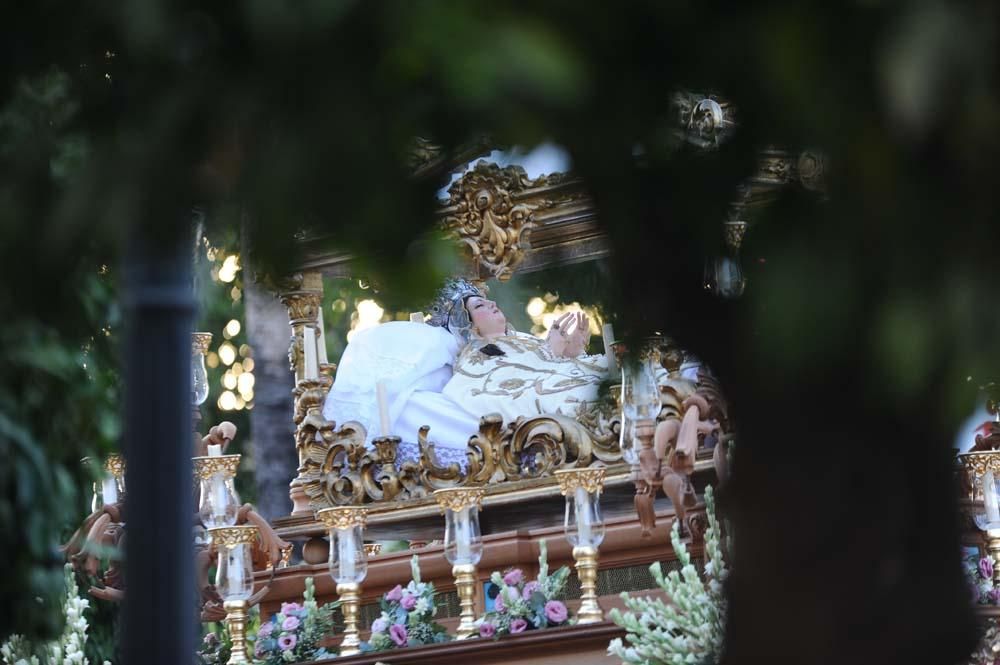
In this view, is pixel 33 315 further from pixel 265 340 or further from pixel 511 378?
pixel 265 340

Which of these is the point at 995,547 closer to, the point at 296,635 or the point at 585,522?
the point at 585,522

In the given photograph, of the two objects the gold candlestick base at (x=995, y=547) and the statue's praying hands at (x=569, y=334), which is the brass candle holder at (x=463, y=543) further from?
the gold candlestick base at (x=995, y=547)

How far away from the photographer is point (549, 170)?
880cm

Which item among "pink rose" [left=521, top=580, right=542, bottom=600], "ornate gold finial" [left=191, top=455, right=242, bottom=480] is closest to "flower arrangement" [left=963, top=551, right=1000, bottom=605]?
"pink rose" [left=521, top=580, right=542, bottom=600]

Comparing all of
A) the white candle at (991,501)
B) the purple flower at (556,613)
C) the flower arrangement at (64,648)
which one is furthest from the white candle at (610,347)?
the flower arrangement at (64,648)

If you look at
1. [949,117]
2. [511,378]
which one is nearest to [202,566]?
[511,378]

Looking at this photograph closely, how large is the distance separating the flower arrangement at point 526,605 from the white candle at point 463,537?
0.16m

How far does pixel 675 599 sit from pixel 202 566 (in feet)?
8.37

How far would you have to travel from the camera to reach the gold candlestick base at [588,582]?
7484mm

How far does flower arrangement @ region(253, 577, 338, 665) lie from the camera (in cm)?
820

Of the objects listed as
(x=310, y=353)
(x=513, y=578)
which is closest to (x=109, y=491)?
(x=310, y=353)

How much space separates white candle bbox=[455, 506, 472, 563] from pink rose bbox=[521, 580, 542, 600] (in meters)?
0.28

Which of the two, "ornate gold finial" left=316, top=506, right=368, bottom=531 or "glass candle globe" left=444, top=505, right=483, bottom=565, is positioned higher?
"ornate gold finial" left=316, top=506, right=368, bottom=531

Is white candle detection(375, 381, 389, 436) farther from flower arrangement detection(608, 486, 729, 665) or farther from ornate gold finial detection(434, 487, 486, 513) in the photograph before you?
flower arrangement detection(608, 486, 729, 665)
